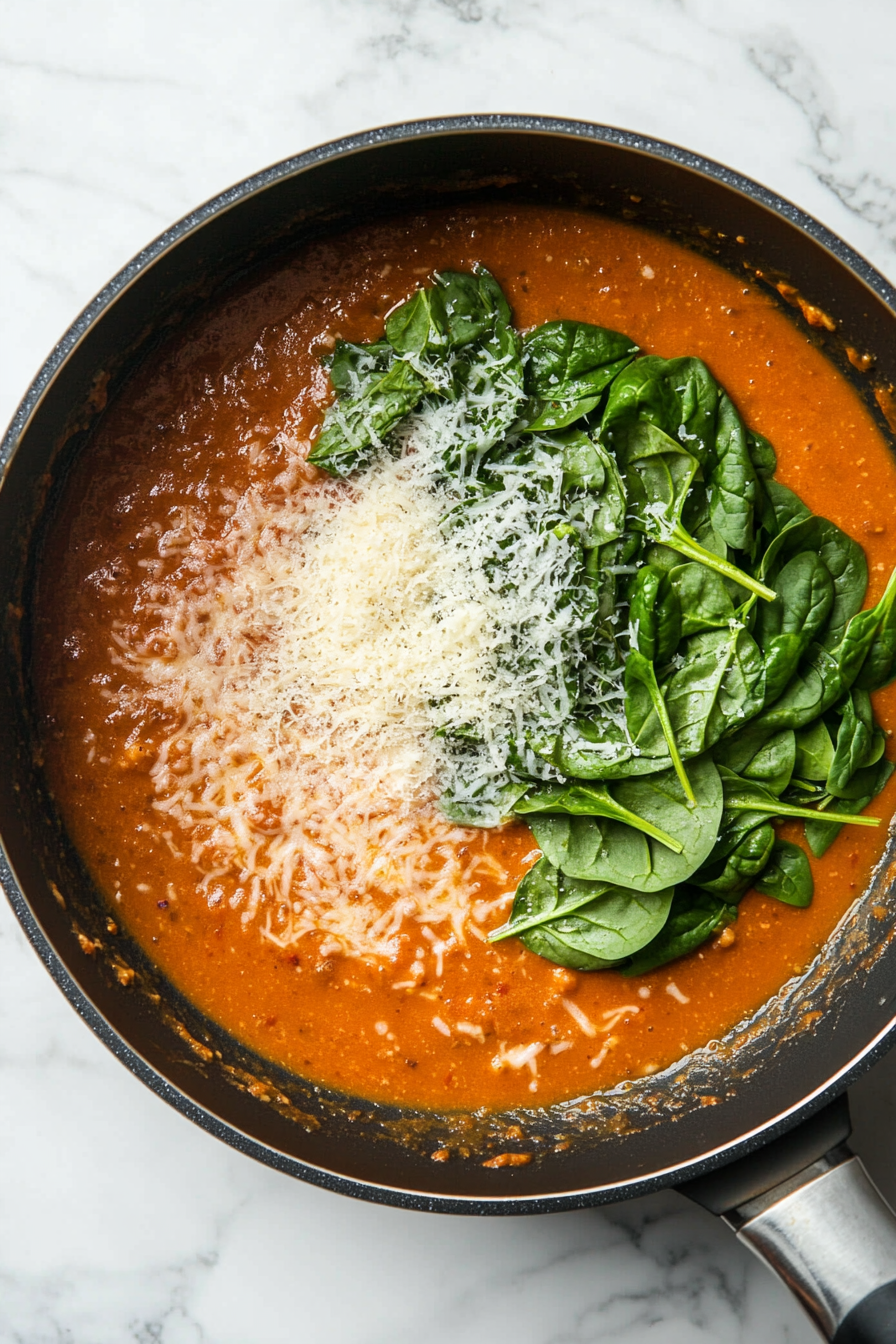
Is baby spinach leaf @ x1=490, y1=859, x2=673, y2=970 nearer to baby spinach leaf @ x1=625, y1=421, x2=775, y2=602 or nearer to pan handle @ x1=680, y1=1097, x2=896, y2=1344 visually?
pan handle @ x1=680, y1=1097, x2=896, y2=1344

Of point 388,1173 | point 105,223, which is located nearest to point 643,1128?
point 388,1173

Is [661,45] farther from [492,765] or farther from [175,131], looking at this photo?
[492,765]

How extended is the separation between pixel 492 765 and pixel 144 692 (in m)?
0.84

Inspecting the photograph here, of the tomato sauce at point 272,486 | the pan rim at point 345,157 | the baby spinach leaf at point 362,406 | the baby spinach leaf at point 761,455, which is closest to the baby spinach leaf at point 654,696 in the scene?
the tomato sauce at point 272,486

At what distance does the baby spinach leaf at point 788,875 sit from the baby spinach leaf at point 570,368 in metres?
1.10

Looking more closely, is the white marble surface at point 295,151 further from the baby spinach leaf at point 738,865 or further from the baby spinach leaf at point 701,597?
the baby spinach leaf at point 701,597

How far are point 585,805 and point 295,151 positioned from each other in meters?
1.66

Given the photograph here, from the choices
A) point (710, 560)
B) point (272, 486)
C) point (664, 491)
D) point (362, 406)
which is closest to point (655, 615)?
point (710, 560)

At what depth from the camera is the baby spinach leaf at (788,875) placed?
2381 mm

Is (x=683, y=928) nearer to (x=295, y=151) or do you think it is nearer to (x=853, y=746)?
(x=853, y=746)

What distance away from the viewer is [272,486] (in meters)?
2.40

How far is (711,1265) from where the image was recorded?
2.43 metres

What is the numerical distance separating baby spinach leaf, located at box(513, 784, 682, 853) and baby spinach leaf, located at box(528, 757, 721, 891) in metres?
0.02

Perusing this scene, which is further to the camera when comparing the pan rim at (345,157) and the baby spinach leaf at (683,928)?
the baby spinach leaf at (683,928)
